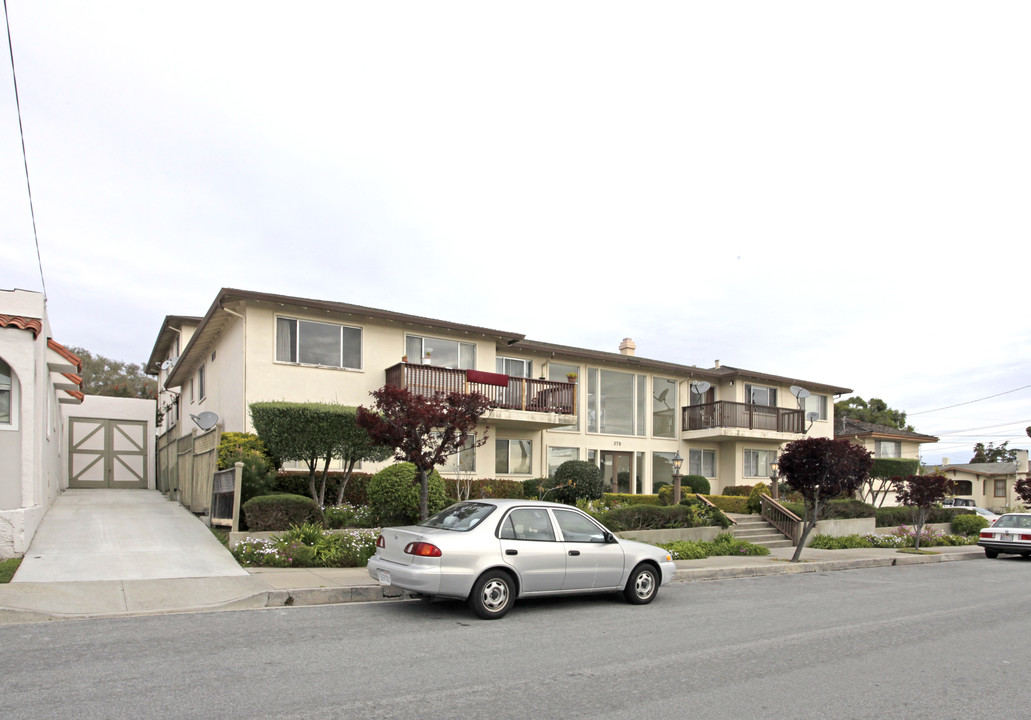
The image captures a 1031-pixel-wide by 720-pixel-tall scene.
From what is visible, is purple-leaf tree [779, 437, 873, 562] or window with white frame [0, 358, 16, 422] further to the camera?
purple-leaf tree [779, 437, 873, 562]

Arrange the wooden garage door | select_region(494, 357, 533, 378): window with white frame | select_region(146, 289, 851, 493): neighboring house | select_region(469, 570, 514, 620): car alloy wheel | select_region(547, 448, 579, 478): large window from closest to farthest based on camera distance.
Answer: select_region(469, 570, 514, 620): car alloy wheel, select_region(146, 289, 851, 493): neighboring house, select_region(494, 357, 533, 378): window with white frame, the wooden garage door, select_region(547, 448, 579, 478): large window

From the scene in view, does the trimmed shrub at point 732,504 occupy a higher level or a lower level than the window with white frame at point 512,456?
lower

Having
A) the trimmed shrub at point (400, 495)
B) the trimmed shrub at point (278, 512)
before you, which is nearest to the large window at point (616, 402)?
the trimmed shrub at point (400, 495)

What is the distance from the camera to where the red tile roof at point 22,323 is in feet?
38.3

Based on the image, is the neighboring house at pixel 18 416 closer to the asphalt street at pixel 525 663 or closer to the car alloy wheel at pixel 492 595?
the asphalt street at pixel 525 663

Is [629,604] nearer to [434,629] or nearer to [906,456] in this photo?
[434,629]

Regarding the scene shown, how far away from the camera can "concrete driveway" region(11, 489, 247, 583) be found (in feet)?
34.8

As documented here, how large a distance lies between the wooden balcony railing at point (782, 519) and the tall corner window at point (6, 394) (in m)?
18.8

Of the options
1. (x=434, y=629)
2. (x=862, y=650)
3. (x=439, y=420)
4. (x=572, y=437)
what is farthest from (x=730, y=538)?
(x=434, y=629)

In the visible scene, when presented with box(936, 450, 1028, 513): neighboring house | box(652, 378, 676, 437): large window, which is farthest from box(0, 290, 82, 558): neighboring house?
box(936, 450, 1028, 513): neighboring house

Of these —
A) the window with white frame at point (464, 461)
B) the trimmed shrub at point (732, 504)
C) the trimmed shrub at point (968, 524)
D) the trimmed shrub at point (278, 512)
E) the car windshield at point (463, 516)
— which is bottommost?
the trimmed shrub at point (968, 524)

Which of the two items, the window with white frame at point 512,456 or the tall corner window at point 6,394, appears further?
the window with white frame at point 512,456

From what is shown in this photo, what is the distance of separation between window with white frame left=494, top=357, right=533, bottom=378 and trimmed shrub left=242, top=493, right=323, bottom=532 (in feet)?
34.9

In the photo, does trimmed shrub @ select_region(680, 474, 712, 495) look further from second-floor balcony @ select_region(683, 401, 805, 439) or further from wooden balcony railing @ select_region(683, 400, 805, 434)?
wooden balcony railing @ select_region(683, 400, 805, 434)
